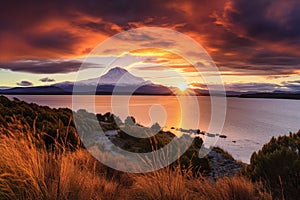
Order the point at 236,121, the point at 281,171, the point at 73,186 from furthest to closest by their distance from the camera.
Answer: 1. the point at 236,121
2. the point at 281,171
3. the point at 73,186

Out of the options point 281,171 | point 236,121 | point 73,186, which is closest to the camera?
point 73,186

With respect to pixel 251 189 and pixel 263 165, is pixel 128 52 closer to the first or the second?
pixel 263 165

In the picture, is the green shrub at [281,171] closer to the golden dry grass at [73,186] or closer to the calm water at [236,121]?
the golden dry grass at [73,186]

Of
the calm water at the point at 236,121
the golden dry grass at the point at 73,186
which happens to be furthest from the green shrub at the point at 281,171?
the calm water at the point at 236,121

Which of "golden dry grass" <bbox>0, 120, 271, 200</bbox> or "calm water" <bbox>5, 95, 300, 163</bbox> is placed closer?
"golden dry grass" <bbox>0, 120, 271, 200</bbox>

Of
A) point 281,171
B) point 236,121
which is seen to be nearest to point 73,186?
point 281,171

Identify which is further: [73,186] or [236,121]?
[236,121]

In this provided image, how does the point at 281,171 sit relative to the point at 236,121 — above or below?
above

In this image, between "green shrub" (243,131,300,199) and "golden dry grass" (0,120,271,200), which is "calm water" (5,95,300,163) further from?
"golden dry grass" (0,120,271,200)

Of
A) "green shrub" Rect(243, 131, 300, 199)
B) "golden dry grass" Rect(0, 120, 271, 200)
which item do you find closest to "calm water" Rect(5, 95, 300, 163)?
"green shrub" Rect(243, 131, 300, 199)

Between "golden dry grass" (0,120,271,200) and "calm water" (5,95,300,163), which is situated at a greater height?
"golden dry grass" (0,120,271,200)

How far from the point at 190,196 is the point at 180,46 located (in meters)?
8.26

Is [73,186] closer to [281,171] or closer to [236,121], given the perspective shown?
[281,171]

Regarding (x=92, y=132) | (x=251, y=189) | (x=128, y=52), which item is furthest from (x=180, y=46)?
(x=251, y=189)
